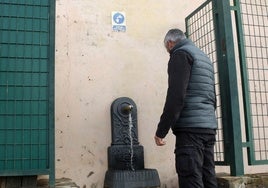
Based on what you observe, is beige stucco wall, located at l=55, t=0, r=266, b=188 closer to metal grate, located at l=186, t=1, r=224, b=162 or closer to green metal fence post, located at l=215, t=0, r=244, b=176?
metal grate, located at l=186, t=1, r=224, b=162

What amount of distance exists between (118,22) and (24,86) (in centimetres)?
160

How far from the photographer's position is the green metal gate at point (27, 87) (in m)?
2.74

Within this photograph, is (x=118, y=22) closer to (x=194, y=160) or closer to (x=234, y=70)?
(x=234, y=70)

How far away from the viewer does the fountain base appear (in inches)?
134

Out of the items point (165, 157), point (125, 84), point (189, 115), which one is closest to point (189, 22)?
point (125, 84)

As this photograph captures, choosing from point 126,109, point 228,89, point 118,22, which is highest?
point 118,22

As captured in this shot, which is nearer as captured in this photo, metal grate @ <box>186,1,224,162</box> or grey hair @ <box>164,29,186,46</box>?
grey hair @ <box>164,29,186,46</box>

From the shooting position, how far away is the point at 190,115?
2615 mm

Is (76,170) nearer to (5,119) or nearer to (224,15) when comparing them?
(5,119)

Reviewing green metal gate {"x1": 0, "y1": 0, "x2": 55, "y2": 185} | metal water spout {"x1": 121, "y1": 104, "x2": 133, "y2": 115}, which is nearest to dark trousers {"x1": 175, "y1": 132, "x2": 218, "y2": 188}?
green metal gate {"x1": 0, "y1": 0, "x2": 55, "y2": 185}

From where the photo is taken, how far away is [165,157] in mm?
4004

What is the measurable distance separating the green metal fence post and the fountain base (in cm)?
74

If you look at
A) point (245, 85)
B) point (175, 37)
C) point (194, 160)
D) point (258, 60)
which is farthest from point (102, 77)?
point (194, 160)

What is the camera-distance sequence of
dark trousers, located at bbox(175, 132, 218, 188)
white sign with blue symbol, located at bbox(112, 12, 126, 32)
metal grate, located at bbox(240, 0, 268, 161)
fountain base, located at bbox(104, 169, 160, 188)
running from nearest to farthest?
dark trousers, located at bbox(175, 132, 218, 188) → fountain base, located at bbox(104, 169, 160, 188) → metal grate, located at bbox(240, 0, 268, 161) → white sign with blue symbol, located at bbox(112, 12, 126, 32)
